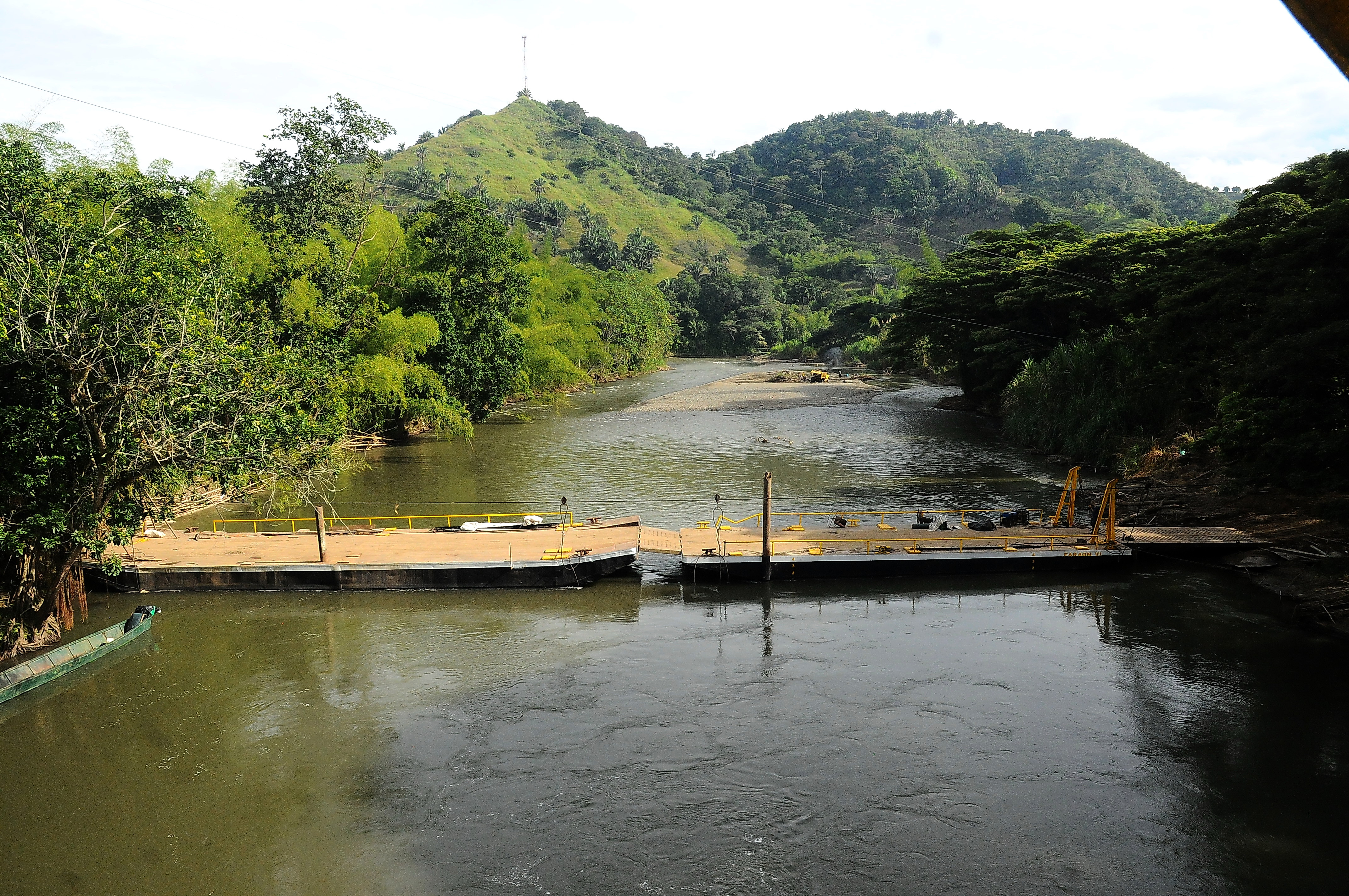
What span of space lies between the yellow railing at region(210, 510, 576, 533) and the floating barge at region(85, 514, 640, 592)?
129 centimetres

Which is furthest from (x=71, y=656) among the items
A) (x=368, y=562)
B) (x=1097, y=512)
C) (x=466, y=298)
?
(x=466, y=298)

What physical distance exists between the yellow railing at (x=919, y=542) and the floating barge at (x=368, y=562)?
12.9ft

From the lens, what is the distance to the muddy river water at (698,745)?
1272 centimetres

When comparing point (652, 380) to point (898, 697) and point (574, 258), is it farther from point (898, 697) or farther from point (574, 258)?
point (898, 697)

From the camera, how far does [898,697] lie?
57.8 feet

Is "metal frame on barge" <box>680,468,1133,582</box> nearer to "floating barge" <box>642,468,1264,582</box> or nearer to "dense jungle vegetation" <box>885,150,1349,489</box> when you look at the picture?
"floating barge" <box>642,468,1264,582</box>

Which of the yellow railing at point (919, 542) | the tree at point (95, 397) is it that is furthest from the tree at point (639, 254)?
the tree at point (95, 397)

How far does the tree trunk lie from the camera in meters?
18.7

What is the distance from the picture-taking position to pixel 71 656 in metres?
18.5

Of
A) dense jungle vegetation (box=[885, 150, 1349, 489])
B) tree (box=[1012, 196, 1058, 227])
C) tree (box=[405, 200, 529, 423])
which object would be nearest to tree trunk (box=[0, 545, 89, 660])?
tree (box=[405, 200, 529, 423])

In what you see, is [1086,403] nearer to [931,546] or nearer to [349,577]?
[931,546]

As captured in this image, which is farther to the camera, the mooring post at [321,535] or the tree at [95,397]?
the mooring post at [321,535]

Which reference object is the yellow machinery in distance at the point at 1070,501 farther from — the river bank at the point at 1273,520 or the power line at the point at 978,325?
the power line at the point at 978,325

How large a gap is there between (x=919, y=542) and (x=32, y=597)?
21912mm
